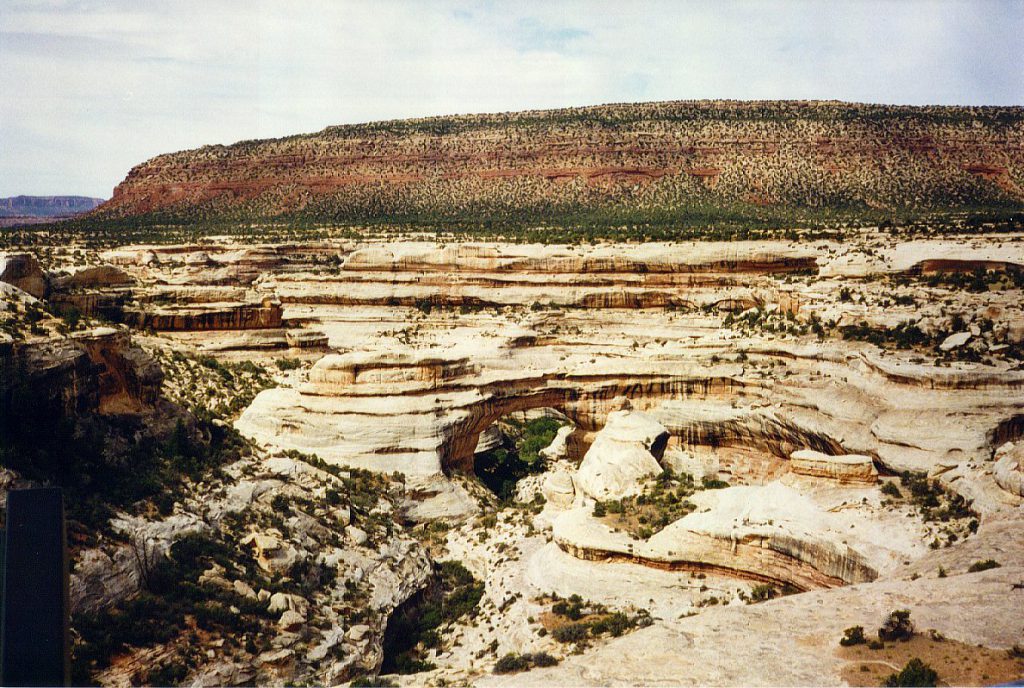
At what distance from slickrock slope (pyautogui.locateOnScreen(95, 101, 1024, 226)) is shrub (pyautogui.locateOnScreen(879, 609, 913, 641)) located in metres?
51.9

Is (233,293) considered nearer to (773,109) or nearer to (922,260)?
(922,260)

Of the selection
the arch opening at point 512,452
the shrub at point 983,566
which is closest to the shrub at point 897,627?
the shrub at point 983,566

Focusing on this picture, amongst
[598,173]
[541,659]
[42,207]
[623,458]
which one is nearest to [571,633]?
[541,659]

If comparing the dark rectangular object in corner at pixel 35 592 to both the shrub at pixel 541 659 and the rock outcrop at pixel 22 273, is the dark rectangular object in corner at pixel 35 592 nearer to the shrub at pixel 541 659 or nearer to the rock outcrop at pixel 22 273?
the shrub at pixel 541 659

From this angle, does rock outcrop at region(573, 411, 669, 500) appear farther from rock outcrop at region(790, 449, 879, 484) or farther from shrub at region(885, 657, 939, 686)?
shrub at region(885, 657, 939, 686)

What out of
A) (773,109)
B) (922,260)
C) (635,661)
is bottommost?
(635,661)

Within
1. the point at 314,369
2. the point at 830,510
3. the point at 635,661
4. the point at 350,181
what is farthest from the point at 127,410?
the point at 350,181

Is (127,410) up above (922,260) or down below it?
below

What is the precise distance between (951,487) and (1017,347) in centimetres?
768

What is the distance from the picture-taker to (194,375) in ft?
115

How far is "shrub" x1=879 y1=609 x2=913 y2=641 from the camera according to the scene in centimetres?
1536

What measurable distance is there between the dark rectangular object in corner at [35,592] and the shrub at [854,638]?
11.7 metres

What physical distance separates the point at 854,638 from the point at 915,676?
1.84 metres

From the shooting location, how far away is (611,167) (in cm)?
8131
